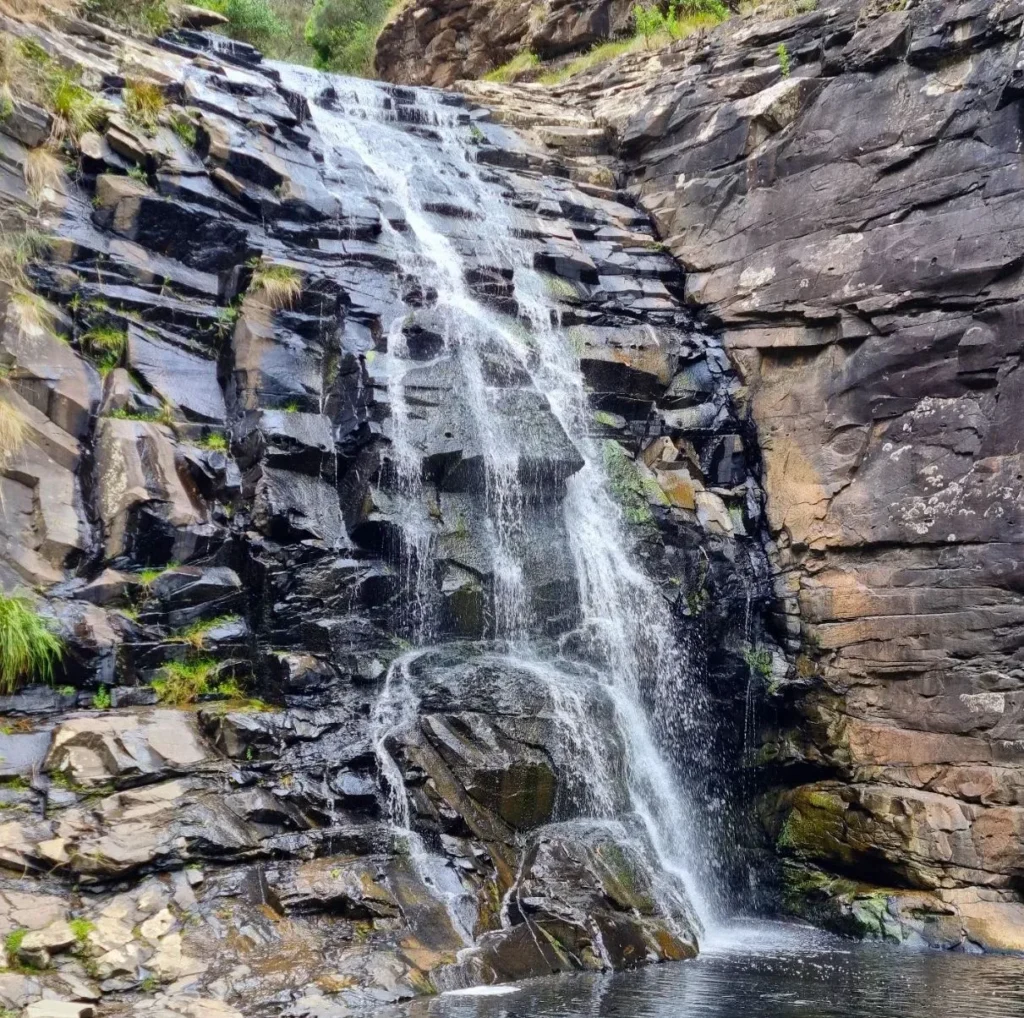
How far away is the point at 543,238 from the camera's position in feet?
58.4

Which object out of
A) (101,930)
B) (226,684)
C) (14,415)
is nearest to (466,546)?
(226,684)

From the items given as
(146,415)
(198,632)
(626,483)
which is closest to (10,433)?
(146,415)

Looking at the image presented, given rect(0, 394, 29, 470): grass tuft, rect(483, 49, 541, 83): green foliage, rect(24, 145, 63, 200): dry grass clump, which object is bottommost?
rect(0, 394, 29, 470): grass tuft

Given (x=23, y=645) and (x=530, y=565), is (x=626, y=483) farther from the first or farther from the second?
(x=23, y=645)

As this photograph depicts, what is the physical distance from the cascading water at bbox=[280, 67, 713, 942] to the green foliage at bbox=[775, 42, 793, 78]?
17.7 ft

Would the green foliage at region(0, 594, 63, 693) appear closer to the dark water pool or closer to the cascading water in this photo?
the cascading water

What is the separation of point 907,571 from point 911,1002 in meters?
6.42

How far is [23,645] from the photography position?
31.5ft

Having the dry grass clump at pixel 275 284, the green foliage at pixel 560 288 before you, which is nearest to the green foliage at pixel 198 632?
the dry grass clump at pixel 275 284

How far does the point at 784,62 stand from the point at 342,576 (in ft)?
41.5

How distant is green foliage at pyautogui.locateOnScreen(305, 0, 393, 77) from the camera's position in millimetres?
28375

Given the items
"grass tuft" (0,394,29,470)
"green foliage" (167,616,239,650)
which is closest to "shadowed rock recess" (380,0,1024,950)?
"green foliage" (167,616,239,650)

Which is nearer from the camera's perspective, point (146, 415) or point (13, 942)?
point (13, 942)

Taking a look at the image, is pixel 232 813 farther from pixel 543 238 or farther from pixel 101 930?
pixel 543 238
